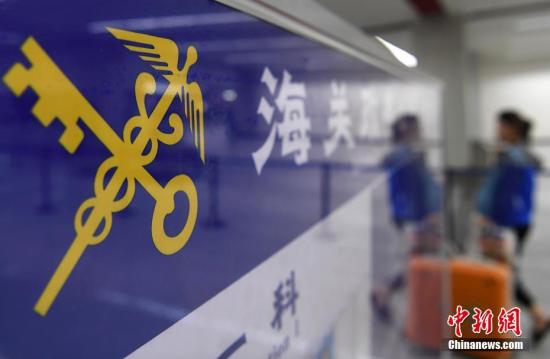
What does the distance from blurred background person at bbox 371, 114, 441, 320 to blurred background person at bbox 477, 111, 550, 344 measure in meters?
0.92

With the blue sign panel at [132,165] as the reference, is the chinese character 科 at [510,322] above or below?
below

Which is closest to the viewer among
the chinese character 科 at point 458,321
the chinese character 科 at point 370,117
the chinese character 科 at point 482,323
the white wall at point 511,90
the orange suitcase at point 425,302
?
the chinese character 科 at point 370,117

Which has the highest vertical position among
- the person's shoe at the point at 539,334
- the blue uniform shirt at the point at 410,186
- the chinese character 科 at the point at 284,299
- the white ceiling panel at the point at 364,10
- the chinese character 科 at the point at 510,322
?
the white ceiling panel at the point at 364,10

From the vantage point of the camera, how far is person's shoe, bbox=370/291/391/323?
50.1 inches

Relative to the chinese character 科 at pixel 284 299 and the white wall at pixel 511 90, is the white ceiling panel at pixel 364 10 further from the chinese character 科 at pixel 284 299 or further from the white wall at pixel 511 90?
the white wall at pixel 511 90

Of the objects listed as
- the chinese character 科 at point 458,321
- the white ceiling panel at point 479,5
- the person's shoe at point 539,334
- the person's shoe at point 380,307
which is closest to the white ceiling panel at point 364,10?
the person's shoe at point 380,307

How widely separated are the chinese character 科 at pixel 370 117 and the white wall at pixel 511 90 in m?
7.22

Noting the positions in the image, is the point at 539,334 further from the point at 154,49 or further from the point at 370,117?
the point at 154,49

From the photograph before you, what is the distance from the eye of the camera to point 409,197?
1.67m

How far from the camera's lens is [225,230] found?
560 mm

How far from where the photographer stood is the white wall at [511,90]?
774 centimetres

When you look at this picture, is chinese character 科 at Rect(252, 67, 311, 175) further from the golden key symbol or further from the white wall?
the white wall

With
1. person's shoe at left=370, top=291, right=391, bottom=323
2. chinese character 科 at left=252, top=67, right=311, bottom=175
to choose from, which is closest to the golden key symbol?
chinese character 科 at left=252, top=67, right=311, bottom=175

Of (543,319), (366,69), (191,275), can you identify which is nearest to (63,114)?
(191,275)
